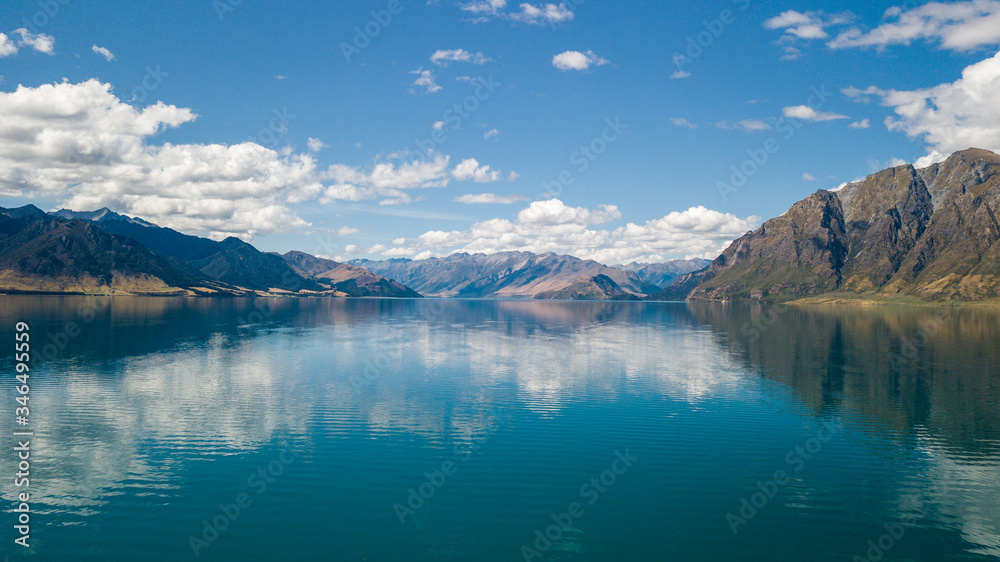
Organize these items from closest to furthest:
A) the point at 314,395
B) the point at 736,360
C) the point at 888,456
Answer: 1. the point at 888,456
2. the point at 314,395
3. the point at 736,360

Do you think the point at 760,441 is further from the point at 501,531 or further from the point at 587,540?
the point at 501,531

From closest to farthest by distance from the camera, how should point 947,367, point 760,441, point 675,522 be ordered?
point 675,522
point 760,441
point 947,367

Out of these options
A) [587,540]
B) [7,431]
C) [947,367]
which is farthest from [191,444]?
[947,367]

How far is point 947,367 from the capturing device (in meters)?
95.9

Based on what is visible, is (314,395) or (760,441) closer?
(760,441)

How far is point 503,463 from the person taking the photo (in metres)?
43.7

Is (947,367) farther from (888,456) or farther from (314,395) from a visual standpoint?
(314,395)

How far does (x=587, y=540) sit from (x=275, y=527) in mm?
20835

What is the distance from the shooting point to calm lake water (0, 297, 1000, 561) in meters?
30.7

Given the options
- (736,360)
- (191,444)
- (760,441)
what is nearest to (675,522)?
(760,441)

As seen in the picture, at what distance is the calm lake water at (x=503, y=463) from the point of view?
101 feet

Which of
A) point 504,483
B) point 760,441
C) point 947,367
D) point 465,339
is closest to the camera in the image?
point 504,483

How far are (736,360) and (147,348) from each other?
460ft

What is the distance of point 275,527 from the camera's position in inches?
1260
